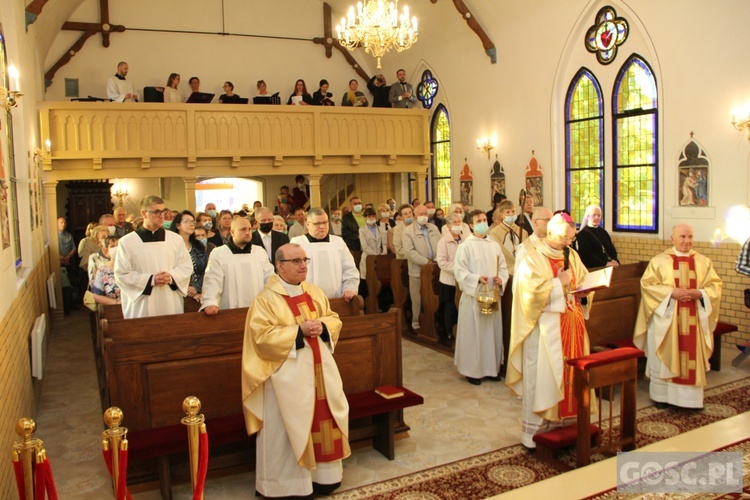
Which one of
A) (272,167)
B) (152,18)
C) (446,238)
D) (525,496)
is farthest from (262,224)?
(152,18)

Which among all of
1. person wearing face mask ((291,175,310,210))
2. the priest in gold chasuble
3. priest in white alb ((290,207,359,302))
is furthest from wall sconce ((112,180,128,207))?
the priest in gold chasuble

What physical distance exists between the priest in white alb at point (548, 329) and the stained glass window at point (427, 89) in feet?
38.8

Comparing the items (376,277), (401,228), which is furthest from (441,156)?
(376,277)

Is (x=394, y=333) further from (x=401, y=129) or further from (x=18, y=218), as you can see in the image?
(x=401, y=129)

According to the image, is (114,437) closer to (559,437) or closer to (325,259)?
(559,437)

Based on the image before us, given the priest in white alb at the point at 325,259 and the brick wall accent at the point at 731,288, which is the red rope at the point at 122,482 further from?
the brick wall accent at the point at 731,288

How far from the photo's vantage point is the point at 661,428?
18.5 feet

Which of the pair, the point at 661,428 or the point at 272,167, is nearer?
the point at 661,428

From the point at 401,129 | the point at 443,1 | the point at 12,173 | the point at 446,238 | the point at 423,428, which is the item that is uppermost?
the point at 443,1

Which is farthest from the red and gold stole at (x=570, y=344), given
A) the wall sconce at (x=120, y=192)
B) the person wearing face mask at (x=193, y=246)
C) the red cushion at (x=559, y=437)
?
the wall sconce at (x=120, y=192)

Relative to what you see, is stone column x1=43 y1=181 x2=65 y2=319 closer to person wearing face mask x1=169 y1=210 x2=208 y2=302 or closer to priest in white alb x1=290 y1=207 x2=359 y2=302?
person wearing face mask x1=169 y1=210 x2=208 y2=302

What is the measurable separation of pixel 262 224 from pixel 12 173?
257cm

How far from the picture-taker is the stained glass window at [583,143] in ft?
38.3

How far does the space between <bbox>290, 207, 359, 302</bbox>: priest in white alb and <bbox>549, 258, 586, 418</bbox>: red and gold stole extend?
2.02 m
